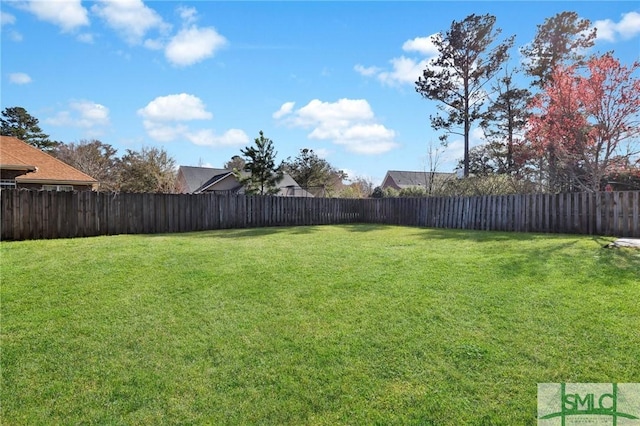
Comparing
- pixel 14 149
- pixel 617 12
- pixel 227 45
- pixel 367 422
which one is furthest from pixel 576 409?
pixel 14 149

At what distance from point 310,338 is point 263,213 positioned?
10.4 meters

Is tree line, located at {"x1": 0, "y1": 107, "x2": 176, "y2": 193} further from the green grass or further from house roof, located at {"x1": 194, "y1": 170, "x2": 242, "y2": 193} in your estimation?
the green grass

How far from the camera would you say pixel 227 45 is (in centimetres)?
785

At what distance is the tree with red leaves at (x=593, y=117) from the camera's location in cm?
1023

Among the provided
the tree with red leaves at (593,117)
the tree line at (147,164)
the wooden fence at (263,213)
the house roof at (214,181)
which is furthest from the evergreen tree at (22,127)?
the tree with red leaves at (593,117)

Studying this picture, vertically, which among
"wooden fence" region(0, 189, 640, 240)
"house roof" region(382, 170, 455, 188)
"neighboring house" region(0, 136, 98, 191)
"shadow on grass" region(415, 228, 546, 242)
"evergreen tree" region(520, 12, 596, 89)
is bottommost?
"shadow on grass" region(415, 228, 546, 242)

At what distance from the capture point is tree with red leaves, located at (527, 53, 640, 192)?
33.6 feet

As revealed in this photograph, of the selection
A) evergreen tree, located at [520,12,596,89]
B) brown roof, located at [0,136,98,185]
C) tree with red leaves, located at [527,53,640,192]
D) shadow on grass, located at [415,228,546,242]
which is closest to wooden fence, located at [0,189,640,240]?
shadow on grass, located at [415,228,546,242]

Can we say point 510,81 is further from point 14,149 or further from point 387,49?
point 14,149

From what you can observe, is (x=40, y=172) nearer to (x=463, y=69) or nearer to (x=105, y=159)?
(x=105, y=159)

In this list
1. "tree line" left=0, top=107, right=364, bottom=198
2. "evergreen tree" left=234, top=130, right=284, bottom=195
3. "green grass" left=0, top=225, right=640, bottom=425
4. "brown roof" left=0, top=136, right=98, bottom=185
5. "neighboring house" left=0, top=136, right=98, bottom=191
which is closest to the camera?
"green grass" left=0, top=225, right=640, bottom=425

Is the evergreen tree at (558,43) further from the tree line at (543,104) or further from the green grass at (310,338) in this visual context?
A: the green grass at (310,338)

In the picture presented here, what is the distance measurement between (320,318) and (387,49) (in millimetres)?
8805

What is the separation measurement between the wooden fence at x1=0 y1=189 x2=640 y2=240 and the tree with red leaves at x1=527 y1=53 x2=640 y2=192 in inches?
107
